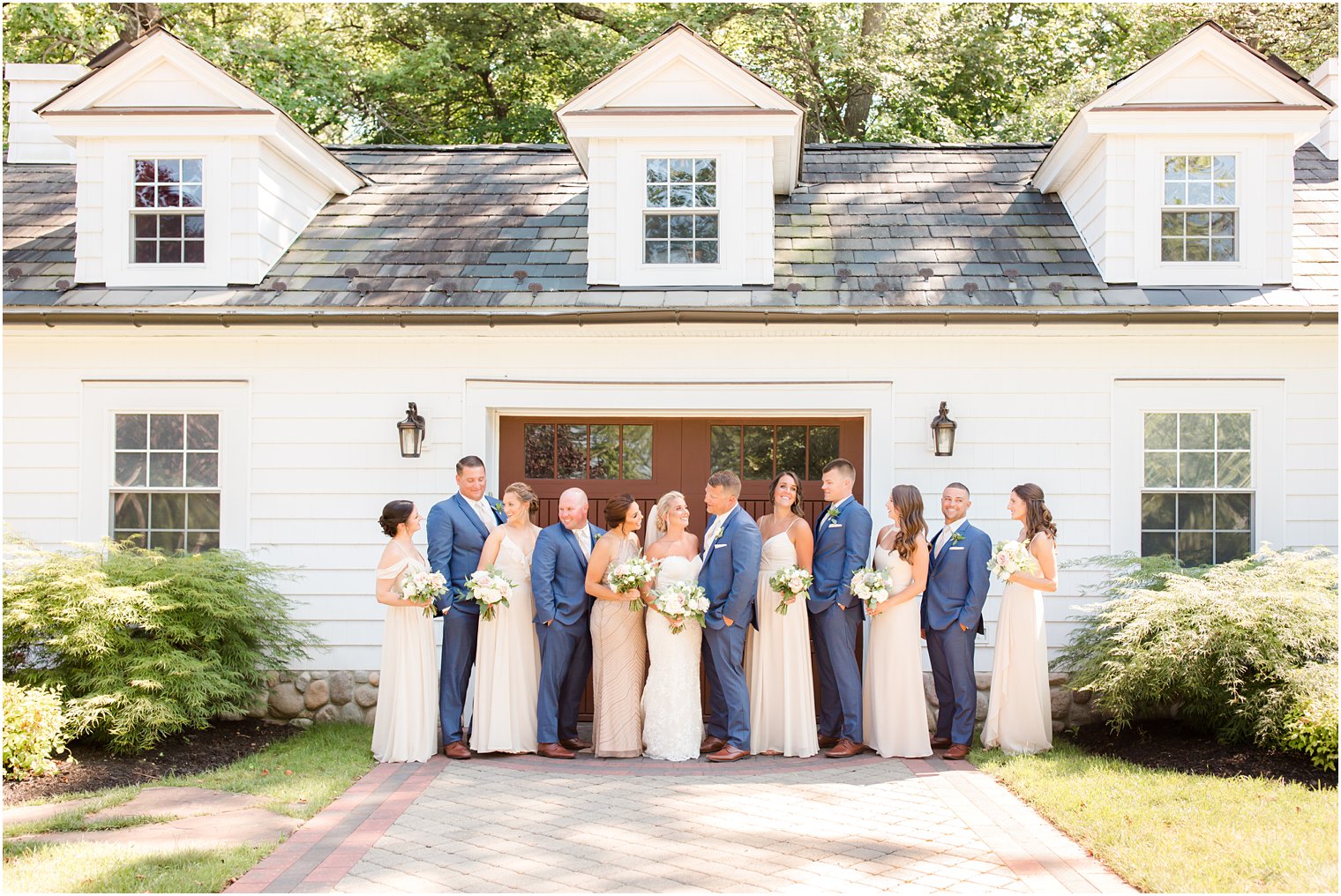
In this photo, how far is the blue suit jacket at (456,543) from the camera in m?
7.93

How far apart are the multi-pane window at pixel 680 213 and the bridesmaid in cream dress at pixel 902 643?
302 cm

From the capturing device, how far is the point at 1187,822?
5.89 meters

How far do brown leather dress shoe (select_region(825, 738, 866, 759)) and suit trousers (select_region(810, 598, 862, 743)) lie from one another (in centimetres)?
3

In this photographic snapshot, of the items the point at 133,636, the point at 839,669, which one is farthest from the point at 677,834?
the point at 133,636

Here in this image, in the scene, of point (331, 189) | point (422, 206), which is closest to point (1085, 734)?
point (422, 206)

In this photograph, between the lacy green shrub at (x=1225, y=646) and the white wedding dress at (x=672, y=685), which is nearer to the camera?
the lacy green shrub at (x=1225, y=646)

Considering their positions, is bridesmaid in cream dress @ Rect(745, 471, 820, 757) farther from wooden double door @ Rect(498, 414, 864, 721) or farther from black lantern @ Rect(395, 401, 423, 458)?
black lantern @ Rect(395, 401, 423, 458)

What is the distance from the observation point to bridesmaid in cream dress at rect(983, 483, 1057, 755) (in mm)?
7910

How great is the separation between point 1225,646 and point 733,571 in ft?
11.0

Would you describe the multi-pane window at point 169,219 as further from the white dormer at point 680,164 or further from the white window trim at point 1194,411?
the white window trim at point 1194,411

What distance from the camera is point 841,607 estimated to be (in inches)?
314

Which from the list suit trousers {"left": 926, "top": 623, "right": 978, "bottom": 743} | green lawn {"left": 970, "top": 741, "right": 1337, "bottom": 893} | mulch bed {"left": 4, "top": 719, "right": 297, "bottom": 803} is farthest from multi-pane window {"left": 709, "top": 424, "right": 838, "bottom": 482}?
mulch bed {"left": 4, "top": 719, "right": 297, "bottom": 803}

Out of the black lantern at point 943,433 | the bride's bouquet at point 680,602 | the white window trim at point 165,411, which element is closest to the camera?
the bride's bouquet at point 680,602

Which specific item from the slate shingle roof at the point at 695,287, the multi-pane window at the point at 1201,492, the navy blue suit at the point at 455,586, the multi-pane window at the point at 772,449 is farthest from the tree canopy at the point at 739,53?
the navy blue suit at the point at 455,586
